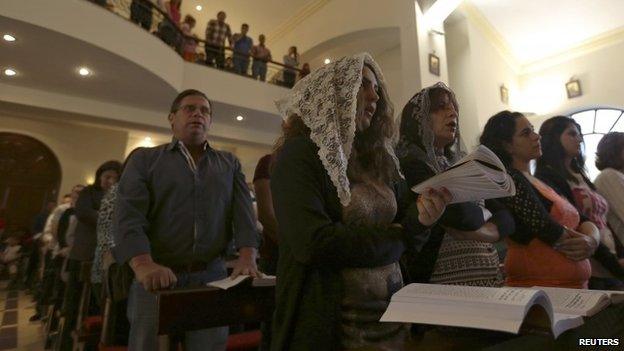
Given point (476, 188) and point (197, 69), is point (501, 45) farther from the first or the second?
point (476, 188)

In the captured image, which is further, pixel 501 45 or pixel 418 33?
pixel 501 45

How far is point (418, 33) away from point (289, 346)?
6.38 metres

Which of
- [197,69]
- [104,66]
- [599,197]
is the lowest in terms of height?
[599,197]

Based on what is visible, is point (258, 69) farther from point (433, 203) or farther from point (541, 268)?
point (433, 203)

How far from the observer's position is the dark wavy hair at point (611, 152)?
7.77 ft

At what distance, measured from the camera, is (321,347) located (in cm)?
90

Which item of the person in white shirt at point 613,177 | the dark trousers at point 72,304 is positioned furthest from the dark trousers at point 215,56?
the person in white shirt at point 613,177

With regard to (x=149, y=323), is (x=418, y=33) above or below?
above

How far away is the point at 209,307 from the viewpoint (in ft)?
4.16

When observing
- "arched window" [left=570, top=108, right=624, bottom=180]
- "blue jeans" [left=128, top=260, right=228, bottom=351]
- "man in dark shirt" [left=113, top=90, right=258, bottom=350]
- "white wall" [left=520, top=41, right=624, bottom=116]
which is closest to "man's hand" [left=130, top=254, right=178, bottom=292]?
"man in dark shirt" [left=113, top=90, right=258, bottom=350]

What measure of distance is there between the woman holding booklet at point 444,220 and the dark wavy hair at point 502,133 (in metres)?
0.39

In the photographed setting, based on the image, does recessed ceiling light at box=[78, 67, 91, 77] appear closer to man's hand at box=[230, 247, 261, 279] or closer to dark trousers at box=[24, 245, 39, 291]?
dark trousers at box=[24, 245, 39, 291]

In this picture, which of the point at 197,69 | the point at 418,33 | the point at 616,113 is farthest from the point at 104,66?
the point at 616,113

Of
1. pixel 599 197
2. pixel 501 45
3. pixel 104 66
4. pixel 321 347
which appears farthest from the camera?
pixel 501 45
